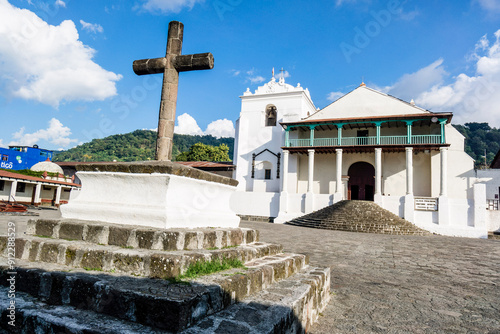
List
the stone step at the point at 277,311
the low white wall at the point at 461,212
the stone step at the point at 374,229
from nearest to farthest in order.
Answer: the stone step at the point at 277,311 < the stone step at the point at 374,229 < the low white wall at the point at 461,212

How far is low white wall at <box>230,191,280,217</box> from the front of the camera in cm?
2059

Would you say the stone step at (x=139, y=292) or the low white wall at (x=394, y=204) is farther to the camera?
the low white wall at (x=394, y=204)

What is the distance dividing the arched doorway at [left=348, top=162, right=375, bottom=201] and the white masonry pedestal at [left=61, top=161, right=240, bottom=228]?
19641 millimetres

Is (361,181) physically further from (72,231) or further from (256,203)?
(72,231)

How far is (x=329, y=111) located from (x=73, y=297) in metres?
21.5

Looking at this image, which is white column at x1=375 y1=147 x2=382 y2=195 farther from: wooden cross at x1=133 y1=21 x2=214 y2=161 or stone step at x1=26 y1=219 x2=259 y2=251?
stone step at x1=26 y1=219 x2=259 y2=251

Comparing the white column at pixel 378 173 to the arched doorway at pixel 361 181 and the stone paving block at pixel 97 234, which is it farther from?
the stone paving block at pixel 97 234

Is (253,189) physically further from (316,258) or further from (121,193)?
(121,193)

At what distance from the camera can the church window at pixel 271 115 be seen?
2380cm

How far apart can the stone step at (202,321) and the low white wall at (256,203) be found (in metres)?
18.4

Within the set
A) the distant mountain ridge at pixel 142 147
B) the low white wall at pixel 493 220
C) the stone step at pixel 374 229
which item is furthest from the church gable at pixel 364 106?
the distant mountain ridge at pixel 142 147

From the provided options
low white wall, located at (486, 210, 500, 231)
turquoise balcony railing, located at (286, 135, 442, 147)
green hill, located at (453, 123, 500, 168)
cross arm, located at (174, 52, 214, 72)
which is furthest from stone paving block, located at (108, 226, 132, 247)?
green hill, located at (453, 123, 500, 168)

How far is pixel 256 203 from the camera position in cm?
2106

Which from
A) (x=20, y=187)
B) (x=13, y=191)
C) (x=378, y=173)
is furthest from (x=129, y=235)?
(x=20, y=187)
